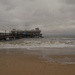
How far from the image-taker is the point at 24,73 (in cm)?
662

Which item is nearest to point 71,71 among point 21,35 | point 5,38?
point 5,38

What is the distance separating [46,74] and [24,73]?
0.87 m

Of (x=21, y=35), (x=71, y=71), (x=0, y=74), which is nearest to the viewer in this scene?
(x=0, y=74)

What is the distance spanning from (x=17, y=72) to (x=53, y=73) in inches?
57.2

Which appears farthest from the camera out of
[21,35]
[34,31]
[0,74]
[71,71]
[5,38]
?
[34,31]

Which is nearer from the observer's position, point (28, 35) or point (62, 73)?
point (62, 73)

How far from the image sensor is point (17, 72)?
22.2 ft

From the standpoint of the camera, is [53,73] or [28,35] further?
[28,35]

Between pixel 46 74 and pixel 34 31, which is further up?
pixel 34 31

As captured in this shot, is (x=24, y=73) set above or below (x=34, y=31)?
below

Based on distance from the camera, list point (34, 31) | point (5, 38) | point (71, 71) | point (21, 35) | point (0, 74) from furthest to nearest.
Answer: point (34, 31) → point (21, 35) → point (5, 38) → point (71, 71) → point (0, 74)

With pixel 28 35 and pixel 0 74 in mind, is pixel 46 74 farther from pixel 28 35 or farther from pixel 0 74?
pixel 28 35

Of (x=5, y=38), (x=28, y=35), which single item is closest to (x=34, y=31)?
(x=28, y=35)

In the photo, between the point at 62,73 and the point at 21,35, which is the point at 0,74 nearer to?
the point at 62,73
